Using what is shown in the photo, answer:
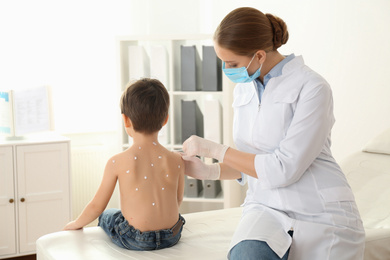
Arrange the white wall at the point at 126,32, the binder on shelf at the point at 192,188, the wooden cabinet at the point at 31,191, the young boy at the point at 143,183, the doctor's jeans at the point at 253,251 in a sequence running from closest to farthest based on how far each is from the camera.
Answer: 1. the doctor's jeans at the point at 253,251
2. the young boy at the point at 143,183
3. the white wall at the point at 126,32
4. the wooden cabinet at the point at 31,191
5. the binder on shelf at the point at 192,188

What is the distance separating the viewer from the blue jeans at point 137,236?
1.76m

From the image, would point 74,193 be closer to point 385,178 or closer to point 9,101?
point 9,101

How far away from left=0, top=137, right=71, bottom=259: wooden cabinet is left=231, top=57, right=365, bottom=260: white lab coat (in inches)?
66.9

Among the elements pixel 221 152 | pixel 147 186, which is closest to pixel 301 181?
pixel 221 152

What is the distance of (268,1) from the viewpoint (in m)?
3.06

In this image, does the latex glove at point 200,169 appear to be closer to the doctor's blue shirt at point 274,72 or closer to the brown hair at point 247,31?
the doctor's blue shirt at point 274,72

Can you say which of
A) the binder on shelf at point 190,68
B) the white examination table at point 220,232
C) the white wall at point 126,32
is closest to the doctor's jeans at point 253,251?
the white examination table at point 220,232

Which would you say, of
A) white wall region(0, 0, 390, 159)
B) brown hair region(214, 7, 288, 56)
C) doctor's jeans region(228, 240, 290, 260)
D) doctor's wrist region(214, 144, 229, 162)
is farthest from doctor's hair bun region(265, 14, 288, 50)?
white wall region(0, 0, 390, 159)

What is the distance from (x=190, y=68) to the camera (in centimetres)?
308

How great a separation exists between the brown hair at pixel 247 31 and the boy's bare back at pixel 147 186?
464 millimetres

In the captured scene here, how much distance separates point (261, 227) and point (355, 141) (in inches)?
50.2

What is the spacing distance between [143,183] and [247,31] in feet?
2.01

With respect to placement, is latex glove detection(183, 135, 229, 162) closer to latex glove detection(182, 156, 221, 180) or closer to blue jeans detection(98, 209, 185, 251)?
latex glove detection(182, 156, 221, 180)

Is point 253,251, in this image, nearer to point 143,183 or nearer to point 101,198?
point 143,183
